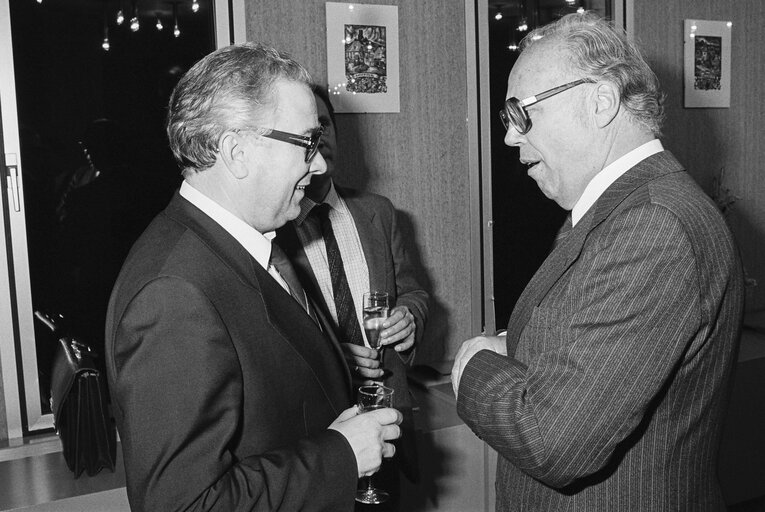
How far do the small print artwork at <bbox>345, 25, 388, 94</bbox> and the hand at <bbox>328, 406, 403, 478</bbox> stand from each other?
68.8 inches

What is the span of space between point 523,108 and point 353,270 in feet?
3.11

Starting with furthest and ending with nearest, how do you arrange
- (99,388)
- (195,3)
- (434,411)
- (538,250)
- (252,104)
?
(538,250) < (434,411) < (195,3) < (99,388) < (252,104)

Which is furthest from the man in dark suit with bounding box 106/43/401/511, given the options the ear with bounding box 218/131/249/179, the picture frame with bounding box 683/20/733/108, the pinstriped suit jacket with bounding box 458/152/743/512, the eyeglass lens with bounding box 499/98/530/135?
the picture frame with bounding box 683/20/733/108

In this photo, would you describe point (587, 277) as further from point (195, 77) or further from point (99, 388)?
point (99, 388)

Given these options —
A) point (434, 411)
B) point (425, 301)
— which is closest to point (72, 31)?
point (425, 301)

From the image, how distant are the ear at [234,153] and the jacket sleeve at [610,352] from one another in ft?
2.14

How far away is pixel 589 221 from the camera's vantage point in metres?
1.33

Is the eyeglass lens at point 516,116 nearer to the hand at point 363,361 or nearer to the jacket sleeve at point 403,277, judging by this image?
the hand at point 363,361

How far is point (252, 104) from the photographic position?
4.26 feet

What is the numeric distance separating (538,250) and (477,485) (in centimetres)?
117

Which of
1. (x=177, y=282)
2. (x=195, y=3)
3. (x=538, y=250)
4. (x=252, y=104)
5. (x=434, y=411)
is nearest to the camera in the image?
(x=177, y=282)

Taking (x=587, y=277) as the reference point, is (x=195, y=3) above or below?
above

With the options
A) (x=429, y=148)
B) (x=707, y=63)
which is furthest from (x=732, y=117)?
(x=429, y=148)

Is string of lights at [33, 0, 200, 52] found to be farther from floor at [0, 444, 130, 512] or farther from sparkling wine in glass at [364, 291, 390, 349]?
floor at [0, 444, 130, 512]
